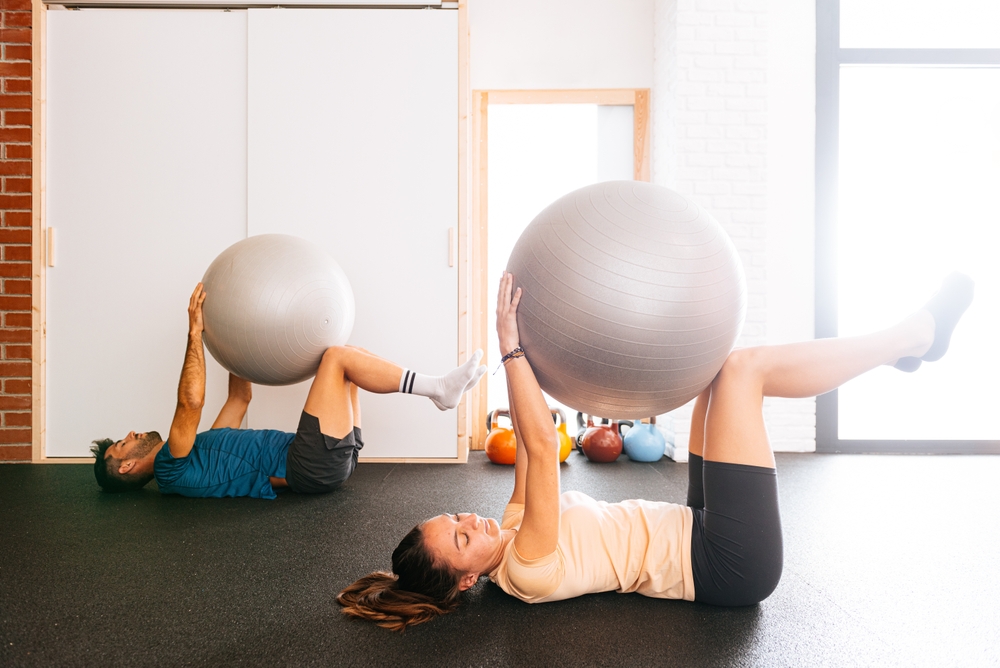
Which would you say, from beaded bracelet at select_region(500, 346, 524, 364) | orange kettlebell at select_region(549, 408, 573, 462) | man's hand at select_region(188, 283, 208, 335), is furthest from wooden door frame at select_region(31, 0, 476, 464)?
beaded bracelet at select_region(500, 346, 524, 364)

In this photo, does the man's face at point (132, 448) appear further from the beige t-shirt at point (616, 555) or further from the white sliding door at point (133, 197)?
the beige t-shirt at point (616, 555)

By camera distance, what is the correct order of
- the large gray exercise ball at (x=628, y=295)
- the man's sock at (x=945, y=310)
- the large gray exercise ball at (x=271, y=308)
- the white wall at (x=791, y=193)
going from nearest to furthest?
the large gray exercise ball at (x=628, y=295)
the man's sock at (x=945, y=310)
the large gray exercise ball at (x=271, y=308)
the white wall at (x=791, y=193)

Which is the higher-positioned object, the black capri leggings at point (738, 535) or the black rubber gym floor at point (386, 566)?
the black capri leggings at point (738, 535)

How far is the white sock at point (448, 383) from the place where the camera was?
2.37 meters

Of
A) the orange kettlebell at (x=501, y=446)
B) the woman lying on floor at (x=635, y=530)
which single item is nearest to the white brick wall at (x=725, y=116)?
the orange kettlebell at (x=501, y=446)

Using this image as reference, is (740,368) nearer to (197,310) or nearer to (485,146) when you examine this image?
(197,310)

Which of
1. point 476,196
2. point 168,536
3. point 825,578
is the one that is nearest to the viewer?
point 825,578

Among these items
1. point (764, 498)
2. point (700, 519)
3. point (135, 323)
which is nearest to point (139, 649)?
point (700, 519)

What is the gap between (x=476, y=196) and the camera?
411cm

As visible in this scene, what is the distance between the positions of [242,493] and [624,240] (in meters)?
2.14

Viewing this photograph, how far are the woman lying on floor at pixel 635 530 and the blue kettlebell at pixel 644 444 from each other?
1965mm

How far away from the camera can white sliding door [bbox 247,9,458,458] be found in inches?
137

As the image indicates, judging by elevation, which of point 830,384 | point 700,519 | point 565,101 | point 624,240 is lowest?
point 700,519

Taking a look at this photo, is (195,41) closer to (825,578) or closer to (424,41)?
(424,41)
